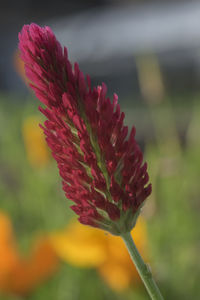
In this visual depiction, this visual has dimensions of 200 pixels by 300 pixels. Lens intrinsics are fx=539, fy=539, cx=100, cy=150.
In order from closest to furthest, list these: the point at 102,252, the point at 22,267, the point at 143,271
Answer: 1. the point at 143,271
2. the point at 102,252
3. the point at 22,267

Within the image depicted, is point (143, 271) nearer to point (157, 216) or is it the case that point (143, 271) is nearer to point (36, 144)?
point (157, 216)

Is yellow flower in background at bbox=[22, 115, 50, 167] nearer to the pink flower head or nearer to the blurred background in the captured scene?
the blurred background

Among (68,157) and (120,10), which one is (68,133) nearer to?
(68,157)

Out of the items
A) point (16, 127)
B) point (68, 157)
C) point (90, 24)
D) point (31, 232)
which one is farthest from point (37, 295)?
point (90, 24)

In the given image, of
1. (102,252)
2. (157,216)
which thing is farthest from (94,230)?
(157,216)

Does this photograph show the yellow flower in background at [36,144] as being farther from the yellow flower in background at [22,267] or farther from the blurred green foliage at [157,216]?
the yellow flower in background at [22,267]

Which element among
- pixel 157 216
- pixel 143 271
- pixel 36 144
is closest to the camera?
pixel 143 271

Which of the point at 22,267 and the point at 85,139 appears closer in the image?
the point at 85,139
